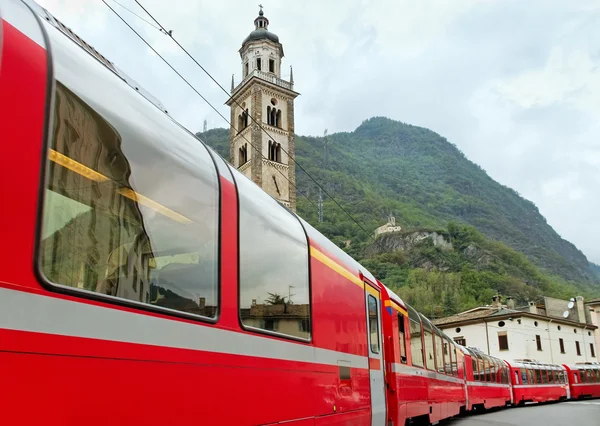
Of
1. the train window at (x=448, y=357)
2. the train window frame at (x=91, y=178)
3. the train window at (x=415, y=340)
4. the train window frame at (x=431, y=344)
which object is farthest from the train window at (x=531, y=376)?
the train window frame at (x=91, y=178)

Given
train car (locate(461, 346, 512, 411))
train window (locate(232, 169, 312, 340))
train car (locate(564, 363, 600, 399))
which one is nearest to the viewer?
train window (locate(232, 169, 312, 340))

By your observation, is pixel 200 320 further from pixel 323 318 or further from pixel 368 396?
pixel 368 396

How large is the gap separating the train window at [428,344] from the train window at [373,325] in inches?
153

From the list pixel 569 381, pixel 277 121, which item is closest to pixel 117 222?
pixel 569 381

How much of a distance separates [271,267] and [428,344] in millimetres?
8267

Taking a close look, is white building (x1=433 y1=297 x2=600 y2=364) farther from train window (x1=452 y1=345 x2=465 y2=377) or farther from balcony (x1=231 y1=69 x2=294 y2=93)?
balcony (x1=231 y1=69 x2=294 y2=93)

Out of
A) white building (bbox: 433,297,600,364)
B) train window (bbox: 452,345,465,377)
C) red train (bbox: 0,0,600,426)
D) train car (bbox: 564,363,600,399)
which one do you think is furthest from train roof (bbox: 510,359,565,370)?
red train (bbox: 0,0,600,426)

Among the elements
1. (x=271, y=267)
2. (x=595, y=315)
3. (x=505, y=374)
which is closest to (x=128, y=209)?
(x=271, y=267)

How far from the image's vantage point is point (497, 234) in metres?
162

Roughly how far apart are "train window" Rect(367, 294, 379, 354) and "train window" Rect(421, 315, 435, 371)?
153 inches

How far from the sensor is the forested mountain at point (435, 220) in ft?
323

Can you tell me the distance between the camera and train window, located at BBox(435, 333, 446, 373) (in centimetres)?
1309

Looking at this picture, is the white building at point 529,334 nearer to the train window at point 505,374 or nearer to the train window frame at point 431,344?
the train window at point 505,374

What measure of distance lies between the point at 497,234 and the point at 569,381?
132m
